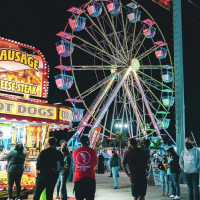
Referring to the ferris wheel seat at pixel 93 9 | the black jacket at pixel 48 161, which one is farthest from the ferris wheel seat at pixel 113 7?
the black jacket at pixel 48 161

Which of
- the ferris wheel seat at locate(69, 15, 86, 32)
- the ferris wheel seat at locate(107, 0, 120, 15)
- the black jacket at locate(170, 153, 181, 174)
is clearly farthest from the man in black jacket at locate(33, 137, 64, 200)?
the ferris wheel seat at locate(107, 0, 120, 15)

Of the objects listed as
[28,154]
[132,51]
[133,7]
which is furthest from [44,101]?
[133,7]

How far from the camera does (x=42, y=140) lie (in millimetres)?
8930

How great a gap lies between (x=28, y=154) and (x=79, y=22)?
12241 mm

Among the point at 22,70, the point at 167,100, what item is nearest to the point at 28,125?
the point at 22,70

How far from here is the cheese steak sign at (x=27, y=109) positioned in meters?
7.75

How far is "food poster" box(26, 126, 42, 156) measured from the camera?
8.73 metres

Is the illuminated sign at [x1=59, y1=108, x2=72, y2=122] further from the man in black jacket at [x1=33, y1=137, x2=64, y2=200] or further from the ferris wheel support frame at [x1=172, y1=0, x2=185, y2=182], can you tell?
the ferris wheel support frame at [x1=172, y1=0, x2=185, y2=182]

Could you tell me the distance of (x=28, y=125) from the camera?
9.00 m

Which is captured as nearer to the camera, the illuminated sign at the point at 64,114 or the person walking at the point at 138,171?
the person walking at the point at 138,171

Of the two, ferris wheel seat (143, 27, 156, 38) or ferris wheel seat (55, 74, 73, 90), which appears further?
ferris wheel seat (143, 27, 156, 38)

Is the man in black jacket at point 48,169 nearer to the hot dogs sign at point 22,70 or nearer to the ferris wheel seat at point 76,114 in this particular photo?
the hot dogs sign at point 22,70

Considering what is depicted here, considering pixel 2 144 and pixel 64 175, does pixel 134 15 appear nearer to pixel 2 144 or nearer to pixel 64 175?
pixel 2 144

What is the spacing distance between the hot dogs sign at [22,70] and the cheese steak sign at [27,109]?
963mm
